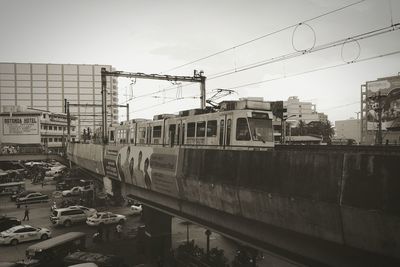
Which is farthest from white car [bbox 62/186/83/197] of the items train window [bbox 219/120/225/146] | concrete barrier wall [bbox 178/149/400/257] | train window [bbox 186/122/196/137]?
concrete barrier wall [bbox 178/149/400/257]

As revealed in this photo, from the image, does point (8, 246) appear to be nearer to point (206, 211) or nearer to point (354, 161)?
point (206, 211)

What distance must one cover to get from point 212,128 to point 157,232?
40.1 ft

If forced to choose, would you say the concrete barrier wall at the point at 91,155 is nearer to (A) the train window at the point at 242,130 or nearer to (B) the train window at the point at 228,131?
(B) the train window at the point at 228,131

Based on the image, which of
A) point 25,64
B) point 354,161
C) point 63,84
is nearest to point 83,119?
point 63,84

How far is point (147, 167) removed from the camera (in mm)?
17812

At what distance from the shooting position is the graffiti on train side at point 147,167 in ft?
50.3

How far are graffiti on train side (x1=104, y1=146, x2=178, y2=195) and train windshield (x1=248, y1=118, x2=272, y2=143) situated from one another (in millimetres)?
3562

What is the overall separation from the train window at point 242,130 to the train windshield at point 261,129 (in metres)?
0.25

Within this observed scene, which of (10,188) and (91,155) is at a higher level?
(91,155)

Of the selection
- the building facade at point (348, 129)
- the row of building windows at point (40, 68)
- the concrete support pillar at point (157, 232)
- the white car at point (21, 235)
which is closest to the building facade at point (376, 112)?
the building facade at point (348, 129)

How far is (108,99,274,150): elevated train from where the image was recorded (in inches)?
569

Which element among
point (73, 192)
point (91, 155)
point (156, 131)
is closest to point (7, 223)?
point (91, 155)

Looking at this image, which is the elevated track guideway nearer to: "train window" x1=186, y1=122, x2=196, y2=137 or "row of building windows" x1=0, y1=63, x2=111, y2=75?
"train window" x1=186, y1=122, x2=196, y2=137

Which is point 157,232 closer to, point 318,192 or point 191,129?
point 191,129
